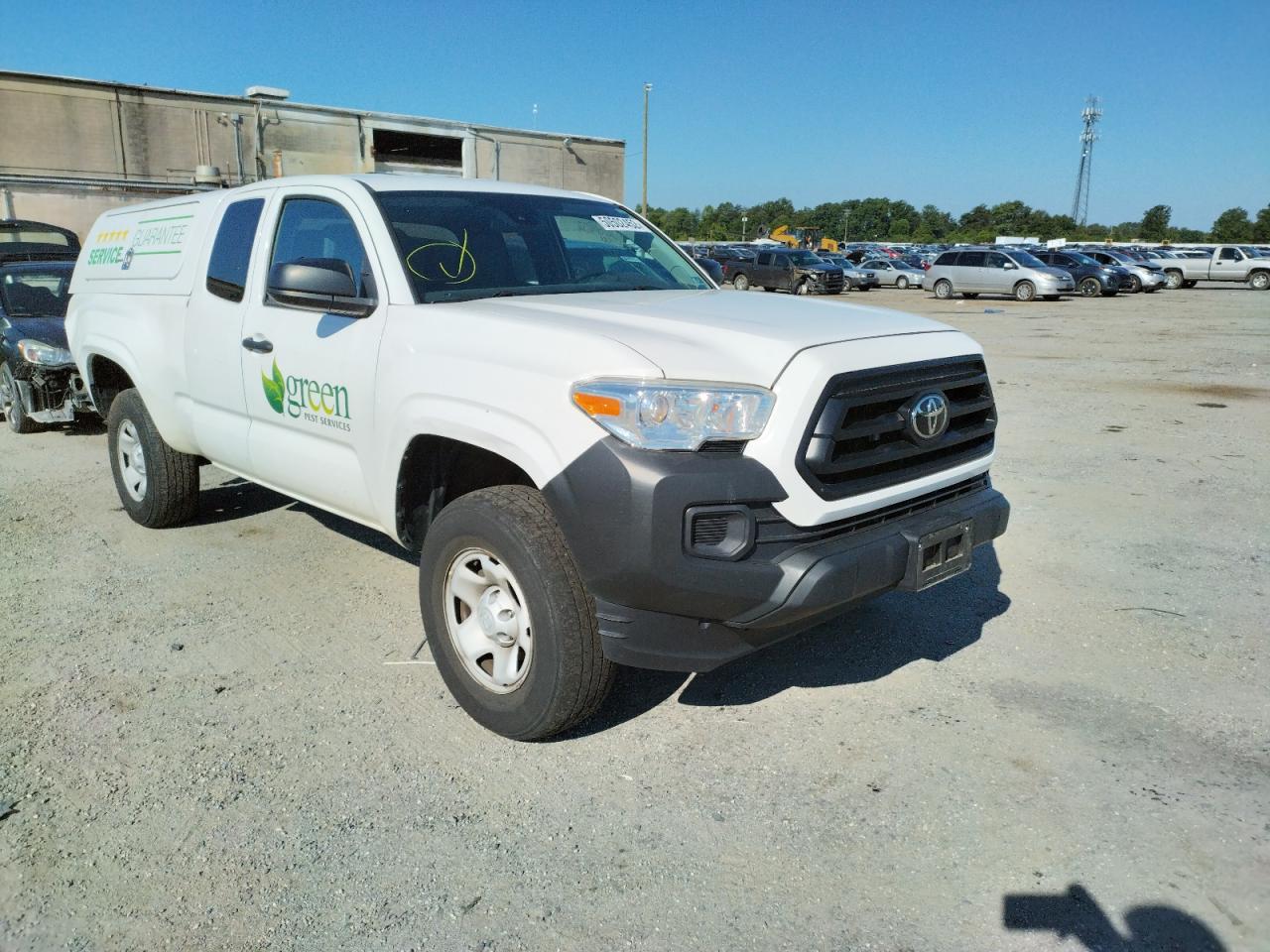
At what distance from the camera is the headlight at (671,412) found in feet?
8.91

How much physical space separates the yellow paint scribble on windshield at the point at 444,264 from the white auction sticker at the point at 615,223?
2.80 ft

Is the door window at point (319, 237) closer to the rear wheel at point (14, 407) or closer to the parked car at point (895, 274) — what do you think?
the rear wheel at point (14, 407)

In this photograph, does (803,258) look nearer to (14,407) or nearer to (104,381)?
(14,407)

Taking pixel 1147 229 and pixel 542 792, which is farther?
pixel 1147 229

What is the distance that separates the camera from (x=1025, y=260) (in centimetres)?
3183

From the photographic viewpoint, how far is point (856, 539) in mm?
2938

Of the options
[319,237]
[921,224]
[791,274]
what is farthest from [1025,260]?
[921,224]

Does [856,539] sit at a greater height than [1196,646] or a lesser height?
greater

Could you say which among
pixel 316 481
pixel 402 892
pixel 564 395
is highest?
pixel 564 395

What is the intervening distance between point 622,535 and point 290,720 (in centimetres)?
158

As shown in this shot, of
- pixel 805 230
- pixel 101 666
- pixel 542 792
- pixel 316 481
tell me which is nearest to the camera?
pixel 542 792

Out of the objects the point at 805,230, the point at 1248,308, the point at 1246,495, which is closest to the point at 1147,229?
the point at 805,230

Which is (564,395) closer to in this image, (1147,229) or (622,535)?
(622,535)

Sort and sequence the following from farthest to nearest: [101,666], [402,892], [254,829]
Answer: [101,666]
[254,829]
[402,892]
